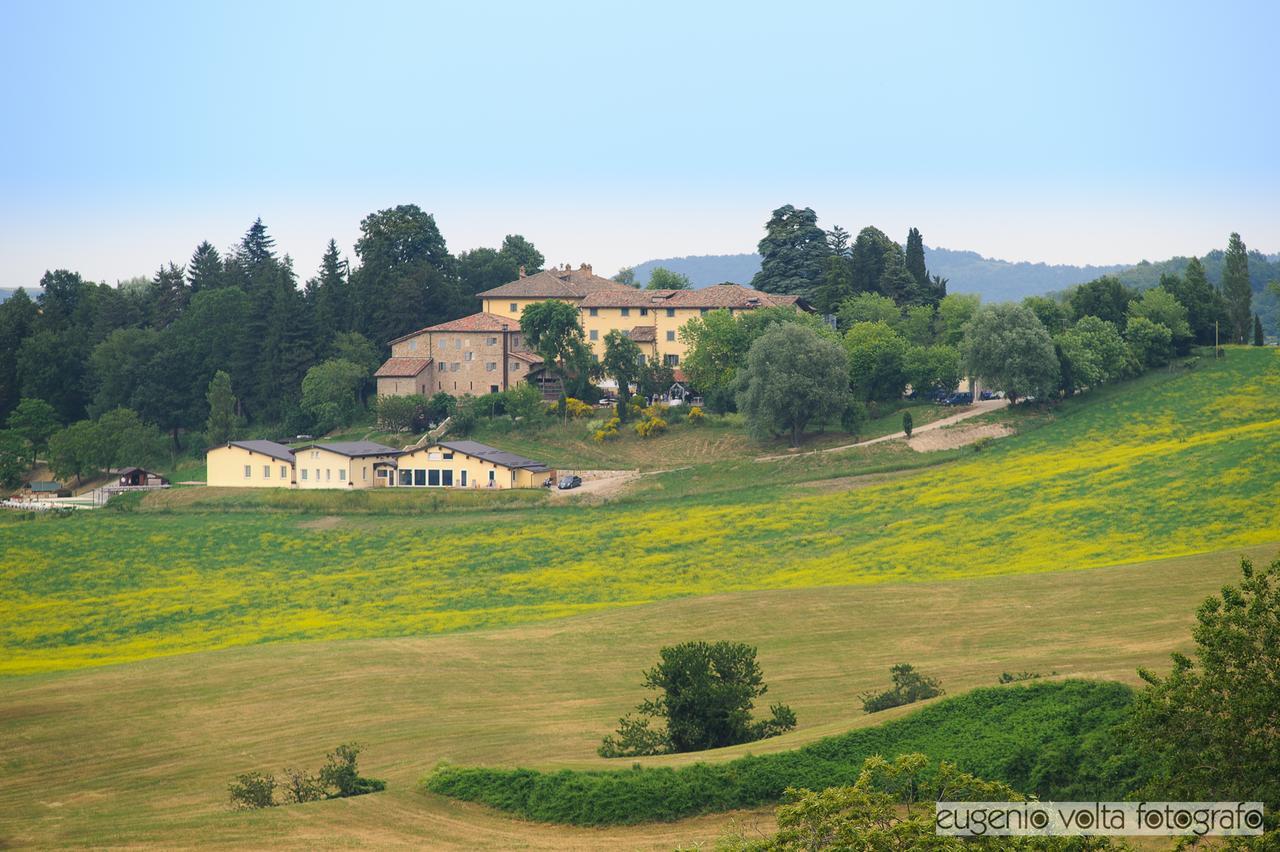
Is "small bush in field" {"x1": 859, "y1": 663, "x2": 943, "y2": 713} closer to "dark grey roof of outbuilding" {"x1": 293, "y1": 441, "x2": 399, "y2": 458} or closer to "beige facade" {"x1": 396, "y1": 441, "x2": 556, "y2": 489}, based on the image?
"beige facade" {"x1": 396, "y1": 441, "x2": 556, "y2": 489}

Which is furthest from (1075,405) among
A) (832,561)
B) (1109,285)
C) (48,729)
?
(48,729)

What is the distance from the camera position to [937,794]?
81.9 feet

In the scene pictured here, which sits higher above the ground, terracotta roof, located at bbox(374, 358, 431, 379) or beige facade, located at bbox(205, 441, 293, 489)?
terracotta roof, located at bbox(374, 358, 431, 379)

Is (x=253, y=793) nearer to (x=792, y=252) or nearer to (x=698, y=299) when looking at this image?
(x=698, y=299)

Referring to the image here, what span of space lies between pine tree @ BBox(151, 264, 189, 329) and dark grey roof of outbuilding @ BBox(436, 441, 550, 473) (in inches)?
1974

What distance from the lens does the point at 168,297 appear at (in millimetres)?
131750

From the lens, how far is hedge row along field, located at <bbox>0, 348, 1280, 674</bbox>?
194 ft

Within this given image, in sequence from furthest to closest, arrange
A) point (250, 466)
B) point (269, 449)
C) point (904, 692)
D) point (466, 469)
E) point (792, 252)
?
1. point (792, 252)
2. point (269, 449)
3. point (250, 466)
4. point (466, 469)
5. point (904, 692)

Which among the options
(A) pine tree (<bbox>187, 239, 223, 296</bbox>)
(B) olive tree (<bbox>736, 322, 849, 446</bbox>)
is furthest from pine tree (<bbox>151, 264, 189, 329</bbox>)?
(B) olive tree (<bbox>736, 322, 849, 446</bbox>)

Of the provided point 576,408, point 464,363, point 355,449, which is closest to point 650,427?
point 576,408

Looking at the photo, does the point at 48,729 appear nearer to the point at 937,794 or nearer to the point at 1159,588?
the point at 937,794

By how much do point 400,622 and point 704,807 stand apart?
29.1m

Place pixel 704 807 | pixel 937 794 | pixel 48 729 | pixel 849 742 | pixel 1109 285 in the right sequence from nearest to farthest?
pixel 937 794 < pixel 704 807 < pixel 849 742 < pixel 48 729 < pixel 1109 285

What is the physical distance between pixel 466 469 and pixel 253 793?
178 ft
